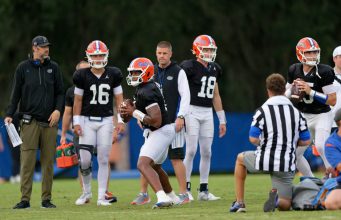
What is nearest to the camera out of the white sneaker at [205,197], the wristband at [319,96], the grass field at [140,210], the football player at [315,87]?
the grass field at [140,210]

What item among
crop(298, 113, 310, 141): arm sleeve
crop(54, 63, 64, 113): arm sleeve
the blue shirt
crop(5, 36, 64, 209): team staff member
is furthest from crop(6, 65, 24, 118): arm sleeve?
the blue shirt

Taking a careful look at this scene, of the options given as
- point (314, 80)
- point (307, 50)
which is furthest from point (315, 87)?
point (307, 50)

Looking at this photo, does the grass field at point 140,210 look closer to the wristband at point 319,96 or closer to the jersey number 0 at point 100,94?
the jersey number 0 at point 100,94

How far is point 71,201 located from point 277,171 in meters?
4.53

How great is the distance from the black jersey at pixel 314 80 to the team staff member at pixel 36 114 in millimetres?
3463

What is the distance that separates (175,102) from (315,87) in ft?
6.53

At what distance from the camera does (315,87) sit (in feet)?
48.4

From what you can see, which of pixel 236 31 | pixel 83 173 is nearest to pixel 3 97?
pixel 236 31

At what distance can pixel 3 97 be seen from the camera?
3253 cm

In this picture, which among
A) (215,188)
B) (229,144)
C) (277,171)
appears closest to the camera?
(277,171)

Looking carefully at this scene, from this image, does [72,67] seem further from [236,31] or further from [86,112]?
[86,112]

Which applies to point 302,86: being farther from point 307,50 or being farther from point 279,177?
point 279,177

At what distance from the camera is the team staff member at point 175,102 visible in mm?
14406

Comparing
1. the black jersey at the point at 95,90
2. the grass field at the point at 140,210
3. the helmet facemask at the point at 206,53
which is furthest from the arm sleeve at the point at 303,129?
the helmet facemask at the point at 206,53
